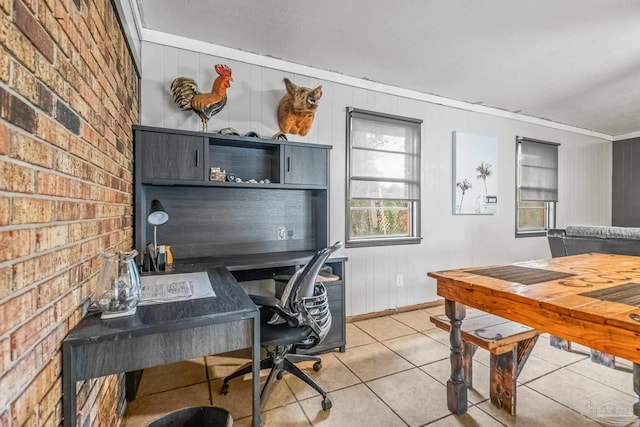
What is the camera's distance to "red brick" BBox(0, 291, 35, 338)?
2.13 ft

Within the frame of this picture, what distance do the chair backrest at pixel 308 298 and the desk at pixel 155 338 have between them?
44 cm

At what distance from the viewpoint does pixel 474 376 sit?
223cm

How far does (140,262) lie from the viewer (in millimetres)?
2160

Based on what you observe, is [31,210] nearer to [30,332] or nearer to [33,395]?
[30,332]

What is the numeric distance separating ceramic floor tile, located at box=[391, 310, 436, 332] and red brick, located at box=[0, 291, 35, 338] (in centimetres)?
300

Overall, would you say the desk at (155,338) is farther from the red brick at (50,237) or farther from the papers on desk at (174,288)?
the red brick at (50,237)

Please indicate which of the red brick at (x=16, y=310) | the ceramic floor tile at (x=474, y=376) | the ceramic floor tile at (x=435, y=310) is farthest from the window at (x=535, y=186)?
the red brick at (x=16, y=310)

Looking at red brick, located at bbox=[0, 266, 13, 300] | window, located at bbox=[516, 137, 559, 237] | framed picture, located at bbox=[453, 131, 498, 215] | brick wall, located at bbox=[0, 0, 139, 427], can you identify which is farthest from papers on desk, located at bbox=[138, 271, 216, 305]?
window, located at bbox=[516, 137, 559, 237]

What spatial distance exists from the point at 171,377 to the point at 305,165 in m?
1.90

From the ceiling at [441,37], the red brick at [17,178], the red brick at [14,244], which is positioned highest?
the ceiling at [441,37]

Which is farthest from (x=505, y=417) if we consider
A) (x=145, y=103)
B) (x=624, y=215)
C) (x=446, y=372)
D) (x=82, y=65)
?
(x=624, y=215)

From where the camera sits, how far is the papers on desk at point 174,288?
1412mm

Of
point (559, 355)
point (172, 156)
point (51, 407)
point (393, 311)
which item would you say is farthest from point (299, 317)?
point (559, 355)

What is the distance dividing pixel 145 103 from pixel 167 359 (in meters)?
2.06
